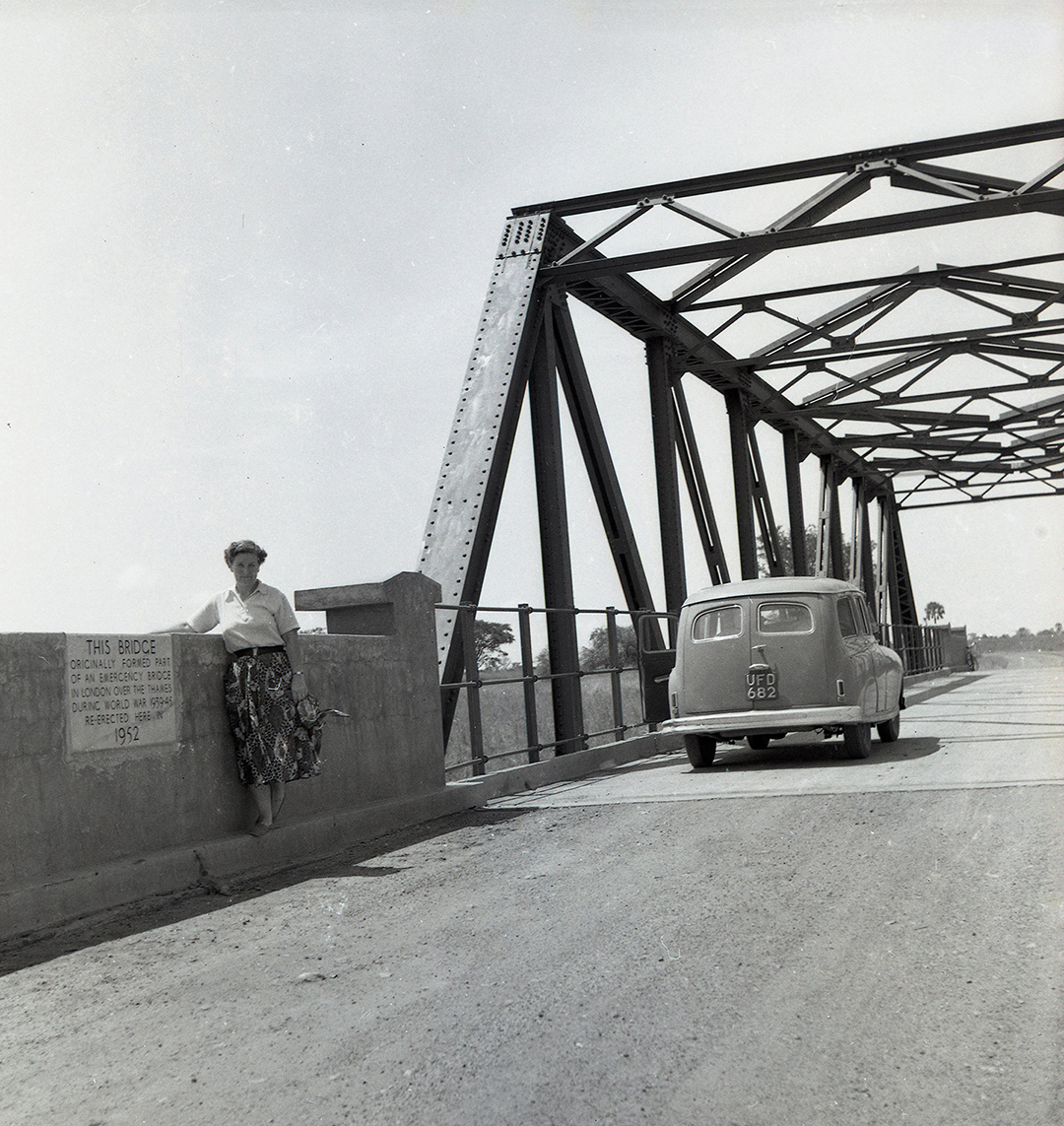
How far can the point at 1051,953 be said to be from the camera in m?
4.01

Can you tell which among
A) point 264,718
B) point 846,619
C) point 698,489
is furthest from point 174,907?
point 698,489

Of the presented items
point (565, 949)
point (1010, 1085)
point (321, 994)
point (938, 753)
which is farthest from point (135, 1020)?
point (938, 753)

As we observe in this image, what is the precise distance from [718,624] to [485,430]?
114 inches

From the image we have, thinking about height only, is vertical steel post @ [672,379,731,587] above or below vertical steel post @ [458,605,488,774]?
above

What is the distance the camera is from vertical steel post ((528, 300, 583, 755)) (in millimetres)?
12289

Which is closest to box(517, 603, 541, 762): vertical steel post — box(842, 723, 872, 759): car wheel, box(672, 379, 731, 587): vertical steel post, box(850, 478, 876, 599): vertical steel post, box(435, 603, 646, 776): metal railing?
box(435, 603, 646, 776): metal railing

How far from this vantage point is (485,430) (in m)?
12.2

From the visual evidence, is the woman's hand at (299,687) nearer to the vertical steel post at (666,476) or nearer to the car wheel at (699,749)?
the car wheel at (699,749)

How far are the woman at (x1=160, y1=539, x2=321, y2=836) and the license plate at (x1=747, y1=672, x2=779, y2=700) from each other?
17.5ft

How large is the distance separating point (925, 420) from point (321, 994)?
22953mm

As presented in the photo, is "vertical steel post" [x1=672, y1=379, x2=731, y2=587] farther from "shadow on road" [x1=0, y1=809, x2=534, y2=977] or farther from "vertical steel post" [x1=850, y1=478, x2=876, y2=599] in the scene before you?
"vertical steel post" [x1=850, y1=478, x2=876, y2=599]

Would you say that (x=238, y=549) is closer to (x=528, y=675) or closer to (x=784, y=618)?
(x=528, y=675)

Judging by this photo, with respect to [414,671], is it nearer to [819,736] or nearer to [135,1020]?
[135,1020]

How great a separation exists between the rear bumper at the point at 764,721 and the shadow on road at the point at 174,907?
4008 millimetres
